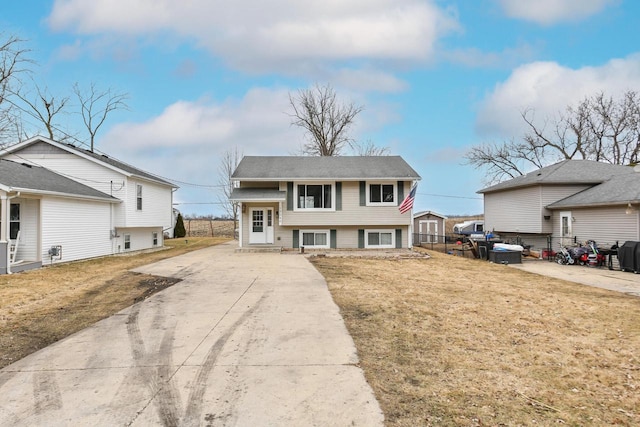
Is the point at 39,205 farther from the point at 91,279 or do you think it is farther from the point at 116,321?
the point at 116,321

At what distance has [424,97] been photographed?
19062 millimetres

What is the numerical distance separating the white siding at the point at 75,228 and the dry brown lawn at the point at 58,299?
5.51 feet

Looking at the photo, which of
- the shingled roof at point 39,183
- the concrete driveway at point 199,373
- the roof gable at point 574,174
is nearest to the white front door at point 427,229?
the roof gable at point 574,174

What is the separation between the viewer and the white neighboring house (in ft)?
43.6

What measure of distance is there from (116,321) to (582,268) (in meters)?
17.2

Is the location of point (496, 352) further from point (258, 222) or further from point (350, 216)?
point (258, 222)

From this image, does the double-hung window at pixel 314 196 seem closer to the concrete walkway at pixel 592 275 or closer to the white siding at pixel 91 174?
the white siding at pixel 91 174

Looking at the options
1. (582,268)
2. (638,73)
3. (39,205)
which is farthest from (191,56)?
(638,73)

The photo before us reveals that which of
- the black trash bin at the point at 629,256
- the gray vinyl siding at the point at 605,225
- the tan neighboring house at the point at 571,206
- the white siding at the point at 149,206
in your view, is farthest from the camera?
the white siding at the point at 149,206

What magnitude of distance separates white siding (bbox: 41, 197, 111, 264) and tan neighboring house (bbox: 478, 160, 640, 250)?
21.6 meters

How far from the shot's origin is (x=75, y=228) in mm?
15148

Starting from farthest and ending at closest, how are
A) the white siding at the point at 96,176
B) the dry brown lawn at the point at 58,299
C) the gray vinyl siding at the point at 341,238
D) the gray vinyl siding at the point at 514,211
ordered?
the gray vinyl siding at the point at 514,211 → the gray vinyl siding at the point at 341,238 → the white siding at the point at 96,176 → the dry brown lawn at the point at 58,299

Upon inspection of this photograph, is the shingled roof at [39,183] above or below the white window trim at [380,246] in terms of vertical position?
above

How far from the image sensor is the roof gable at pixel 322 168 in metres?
18.5
